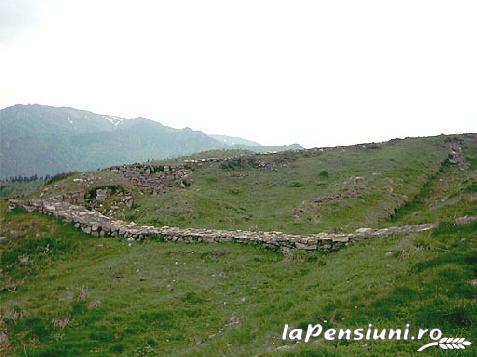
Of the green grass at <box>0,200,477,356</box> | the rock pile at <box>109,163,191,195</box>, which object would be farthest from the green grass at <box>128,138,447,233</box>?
the green grass at <box>0,200,477,356</box>

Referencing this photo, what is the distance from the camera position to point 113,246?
27203 mm

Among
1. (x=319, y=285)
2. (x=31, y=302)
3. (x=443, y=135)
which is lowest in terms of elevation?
(x=31, y=302)

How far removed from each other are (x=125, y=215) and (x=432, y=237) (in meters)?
25.2

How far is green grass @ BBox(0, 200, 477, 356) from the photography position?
41.0 ft

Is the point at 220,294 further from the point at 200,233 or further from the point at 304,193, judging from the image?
the point at 304,193

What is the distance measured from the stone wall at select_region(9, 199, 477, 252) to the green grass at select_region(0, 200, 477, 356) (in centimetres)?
77

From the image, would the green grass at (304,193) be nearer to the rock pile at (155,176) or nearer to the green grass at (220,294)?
the rock pile at (155,176)

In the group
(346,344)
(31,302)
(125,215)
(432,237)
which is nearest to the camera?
(346,344)

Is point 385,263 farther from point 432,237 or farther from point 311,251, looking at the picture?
point 311,251

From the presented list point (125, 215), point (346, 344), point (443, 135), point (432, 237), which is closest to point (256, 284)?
point (432, 237)

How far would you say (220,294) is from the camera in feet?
66.3

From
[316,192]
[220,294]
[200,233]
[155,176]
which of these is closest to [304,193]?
[316,192]

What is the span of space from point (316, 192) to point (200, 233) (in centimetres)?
1698

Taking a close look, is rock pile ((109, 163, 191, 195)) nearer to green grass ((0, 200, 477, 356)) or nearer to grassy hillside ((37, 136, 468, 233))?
grassy hillside ((37, 136, 468, 233))
